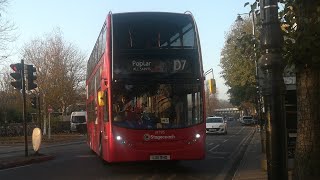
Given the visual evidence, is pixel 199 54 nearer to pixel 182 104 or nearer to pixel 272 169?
pixel 182 104

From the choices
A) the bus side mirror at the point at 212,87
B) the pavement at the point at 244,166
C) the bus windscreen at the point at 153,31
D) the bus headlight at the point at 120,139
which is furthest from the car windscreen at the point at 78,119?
the bus headlight at the point at 120,139

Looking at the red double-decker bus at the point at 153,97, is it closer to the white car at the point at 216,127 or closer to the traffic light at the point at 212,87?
the traffic light at the point at 212,87

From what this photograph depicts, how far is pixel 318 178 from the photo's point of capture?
27.3 feet

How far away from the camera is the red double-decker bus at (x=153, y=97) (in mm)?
14164

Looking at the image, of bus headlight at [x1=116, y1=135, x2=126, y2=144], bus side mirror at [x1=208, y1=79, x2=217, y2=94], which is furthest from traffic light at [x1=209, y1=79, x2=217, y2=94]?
bus headlight at [x1=116, y1=135, x2=126, y2=144]

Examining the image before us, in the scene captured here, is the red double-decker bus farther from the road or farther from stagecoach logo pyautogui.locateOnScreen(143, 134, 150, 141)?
the road

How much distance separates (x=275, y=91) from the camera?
6289 mm

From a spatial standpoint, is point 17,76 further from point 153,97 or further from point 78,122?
point 78,122

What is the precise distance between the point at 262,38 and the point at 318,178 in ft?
9.93

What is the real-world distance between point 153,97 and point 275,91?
821 centimetres

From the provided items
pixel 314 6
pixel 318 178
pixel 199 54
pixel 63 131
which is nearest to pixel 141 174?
pixel 199 54

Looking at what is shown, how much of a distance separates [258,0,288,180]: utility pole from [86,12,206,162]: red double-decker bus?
793 cm

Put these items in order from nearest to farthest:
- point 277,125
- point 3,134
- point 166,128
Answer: point 277,125 < point 166,128 < point 3,134

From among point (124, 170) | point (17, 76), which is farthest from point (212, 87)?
point (17, 76)
